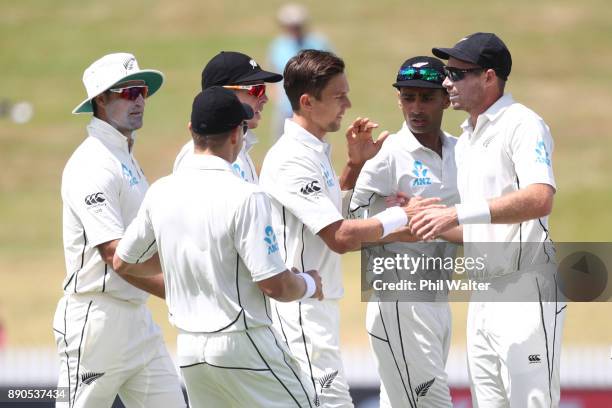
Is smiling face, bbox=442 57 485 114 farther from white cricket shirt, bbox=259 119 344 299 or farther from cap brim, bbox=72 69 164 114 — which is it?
cap brim, bbox=72 69 164 114

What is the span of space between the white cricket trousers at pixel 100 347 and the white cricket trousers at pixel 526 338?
2045 millimetres

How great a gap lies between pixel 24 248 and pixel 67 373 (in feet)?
44.7

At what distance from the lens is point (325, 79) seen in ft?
24.4

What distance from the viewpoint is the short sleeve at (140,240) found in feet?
21.7

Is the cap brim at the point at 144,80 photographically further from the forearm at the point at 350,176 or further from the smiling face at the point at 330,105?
the forearm at the point at 350,176

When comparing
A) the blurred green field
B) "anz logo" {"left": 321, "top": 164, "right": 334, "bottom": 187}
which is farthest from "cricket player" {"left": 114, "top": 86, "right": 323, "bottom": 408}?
the blurred green field

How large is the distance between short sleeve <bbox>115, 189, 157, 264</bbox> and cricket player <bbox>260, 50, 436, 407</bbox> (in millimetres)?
912

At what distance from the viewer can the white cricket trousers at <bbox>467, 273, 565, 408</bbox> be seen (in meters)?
7.16

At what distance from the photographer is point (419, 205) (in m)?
7.28

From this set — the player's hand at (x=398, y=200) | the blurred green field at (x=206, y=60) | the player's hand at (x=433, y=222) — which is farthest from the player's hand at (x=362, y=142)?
the blurred green field at (x=206, y=60)

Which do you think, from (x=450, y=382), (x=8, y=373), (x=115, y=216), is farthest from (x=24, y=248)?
(x=115, y=216)

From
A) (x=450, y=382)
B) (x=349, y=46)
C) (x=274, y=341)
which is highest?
(x=349, y=46)

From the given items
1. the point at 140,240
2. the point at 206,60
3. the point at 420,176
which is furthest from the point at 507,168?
the point at 206,60

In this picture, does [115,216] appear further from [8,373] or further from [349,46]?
[349,46]
